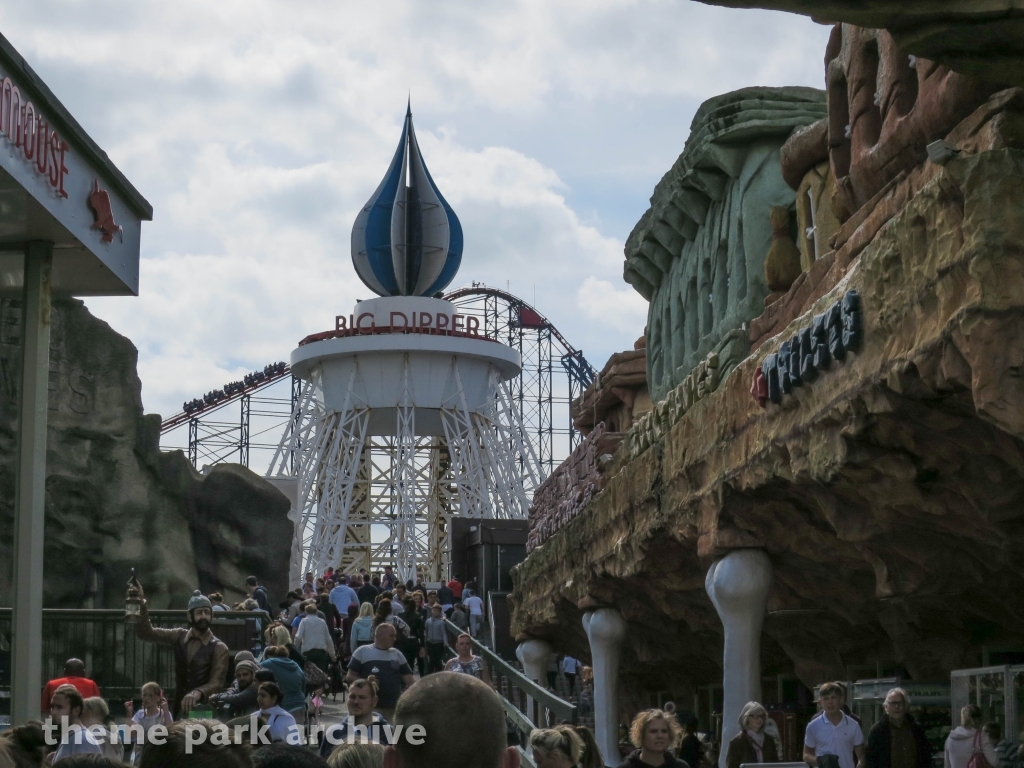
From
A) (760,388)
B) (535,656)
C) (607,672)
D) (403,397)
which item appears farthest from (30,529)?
(403,397)

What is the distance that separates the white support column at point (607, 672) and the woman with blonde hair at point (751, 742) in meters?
10.3

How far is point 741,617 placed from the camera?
1419cm

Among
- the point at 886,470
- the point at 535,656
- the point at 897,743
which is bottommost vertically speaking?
the point at 535,656

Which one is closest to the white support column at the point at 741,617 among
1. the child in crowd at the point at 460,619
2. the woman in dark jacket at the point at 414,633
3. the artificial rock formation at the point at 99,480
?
the woman in dark jacket at the point at 414,633

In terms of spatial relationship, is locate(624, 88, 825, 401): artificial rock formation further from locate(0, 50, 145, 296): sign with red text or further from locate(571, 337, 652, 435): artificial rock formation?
locate(0, 50, 145, 296): sign with red text

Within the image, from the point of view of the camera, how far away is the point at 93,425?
27906mm

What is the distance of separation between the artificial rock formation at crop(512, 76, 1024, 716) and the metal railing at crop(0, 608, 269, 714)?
17.4 ft

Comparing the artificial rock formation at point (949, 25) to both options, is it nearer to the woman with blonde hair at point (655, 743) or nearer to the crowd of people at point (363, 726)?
the woman with blonde hair at point (655, 743)

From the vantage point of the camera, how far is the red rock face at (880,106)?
35.3 ft

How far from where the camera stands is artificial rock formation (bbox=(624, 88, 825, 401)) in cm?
1861

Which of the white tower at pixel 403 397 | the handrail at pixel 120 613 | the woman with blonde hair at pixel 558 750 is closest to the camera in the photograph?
the woman with blonde hair at pixel 558 750

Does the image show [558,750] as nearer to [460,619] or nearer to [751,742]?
[751,742]

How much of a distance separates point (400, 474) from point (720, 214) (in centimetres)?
3300

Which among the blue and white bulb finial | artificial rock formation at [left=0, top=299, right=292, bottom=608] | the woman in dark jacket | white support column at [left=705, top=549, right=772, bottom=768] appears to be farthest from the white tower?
white support column at [left=705, top=549, right=772, bottom=768]
